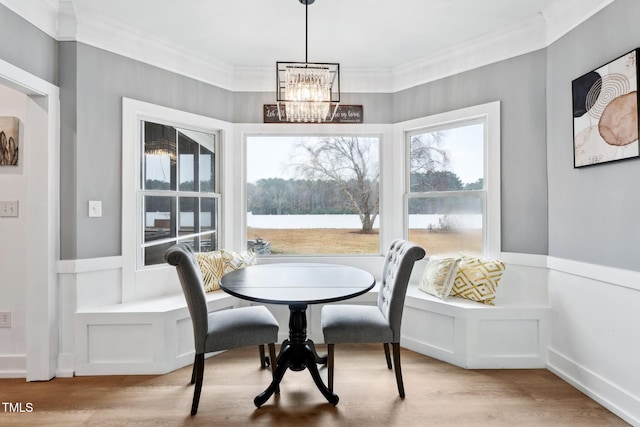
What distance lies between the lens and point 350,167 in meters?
3.52

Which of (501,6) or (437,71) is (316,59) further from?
(501,6)

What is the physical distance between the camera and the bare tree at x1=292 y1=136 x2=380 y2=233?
351 centimetres

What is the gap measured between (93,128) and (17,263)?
112cm

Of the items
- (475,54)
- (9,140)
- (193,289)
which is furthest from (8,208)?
(475,54)

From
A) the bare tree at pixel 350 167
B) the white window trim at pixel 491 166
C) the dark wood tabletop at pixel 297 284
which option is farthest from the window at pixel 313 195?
the white window trim at pixel 491 166

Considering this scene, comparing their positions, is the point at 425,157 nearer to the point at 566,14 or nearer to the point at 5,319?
the point at 566,14

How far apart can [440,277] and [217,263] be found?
1889 millimetres

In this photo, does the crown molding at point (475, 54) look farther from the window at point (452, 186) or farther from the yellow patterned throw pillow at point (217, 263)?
the yellow patterned throw pillow at point (217, 263)

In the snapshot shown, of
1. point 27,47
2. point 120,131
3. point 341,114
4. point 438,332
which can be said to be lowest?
point 438,332

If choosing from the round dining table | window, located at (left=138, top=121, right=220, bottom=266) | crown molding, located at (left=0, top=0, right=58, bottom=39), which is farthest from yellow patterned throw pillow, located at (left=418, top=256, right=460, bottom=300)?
crown molding, located at (left=0, top=0, right=58, bottom=39)

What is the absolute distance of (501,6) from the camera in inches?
95.4

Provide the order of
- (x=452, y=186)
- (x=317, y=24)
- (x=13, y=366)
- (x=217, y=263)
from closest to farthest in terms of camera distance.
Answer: (x=13, y=366)
(x=317, y=24)
(x=217, y=263)
(x=452, y=186)

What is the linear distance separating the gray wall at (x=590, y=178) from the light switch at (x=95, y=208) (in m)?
3.33

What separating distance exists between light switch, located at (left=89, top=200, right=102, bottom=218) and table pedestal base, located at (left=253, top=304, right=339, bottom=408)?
5.30 ft
